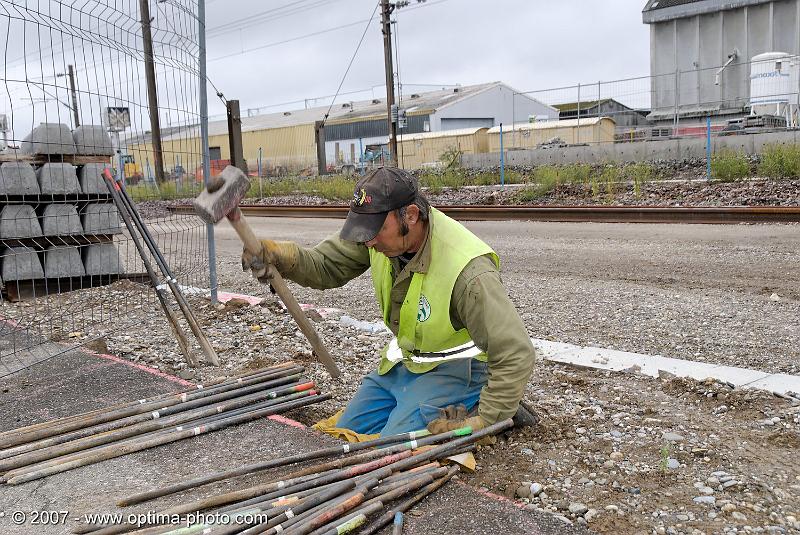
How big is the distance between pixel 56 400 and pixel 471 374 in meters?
2.47

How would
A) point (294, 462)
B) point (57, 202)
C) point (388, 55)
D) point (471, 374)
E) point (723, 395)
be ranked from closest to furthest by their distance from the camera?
point (294, 462) < point (471, 374) < point (723, 395) < point (57, 202) < point (388, 55)

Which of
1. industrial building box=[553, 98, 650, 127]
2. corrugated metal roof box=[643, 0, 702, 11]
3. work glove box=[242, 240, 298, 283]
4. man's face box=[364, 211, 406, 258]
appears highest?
corrugated metal roof box=[643, 0, 702, 11]

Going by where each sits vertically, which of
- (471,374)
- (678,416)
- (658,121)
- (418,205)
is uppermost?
(658,121)

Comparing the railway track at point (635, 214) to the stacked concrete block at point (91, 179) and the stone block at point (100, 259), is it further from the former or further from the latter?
the stacked concrete block at point (91, 179)

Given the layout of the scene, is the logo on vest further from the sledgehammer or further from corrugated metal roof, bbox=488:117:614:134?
corrugated metal roof, bbox=488:117:614:134

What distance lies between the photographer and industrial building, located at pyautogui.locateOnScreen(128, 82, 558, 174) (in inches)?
1822

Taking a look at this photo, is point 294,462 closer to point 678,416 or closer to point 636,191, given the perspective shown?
point 678,416

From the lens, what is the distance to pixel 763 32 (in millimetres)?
31375

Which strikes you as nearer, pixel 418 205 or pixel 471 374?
pixel 418 205

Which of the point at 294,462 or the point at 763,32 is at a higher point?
the point at 763,32

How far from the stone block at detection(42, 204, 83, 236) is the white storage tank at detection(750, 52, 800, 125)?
2350 cm

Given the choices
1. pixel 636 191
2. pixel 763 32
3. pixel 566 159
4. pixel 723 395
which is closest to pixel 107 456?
pixel 723 395

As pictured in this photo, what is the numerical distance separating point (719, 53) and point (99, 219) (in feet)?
102

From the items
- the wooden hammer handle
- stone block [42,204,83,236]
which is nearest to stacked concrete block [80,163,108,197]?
stone block [42,204,83,236]
